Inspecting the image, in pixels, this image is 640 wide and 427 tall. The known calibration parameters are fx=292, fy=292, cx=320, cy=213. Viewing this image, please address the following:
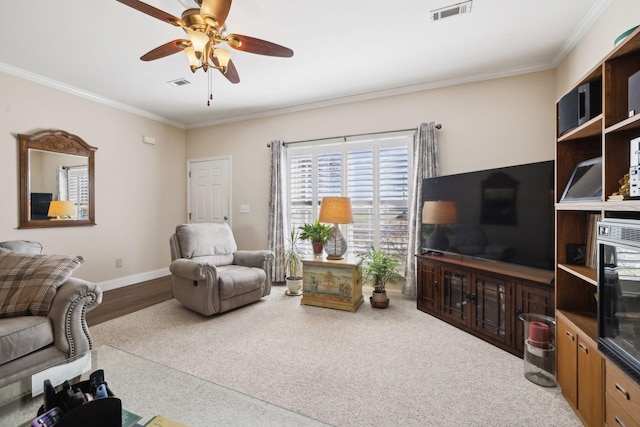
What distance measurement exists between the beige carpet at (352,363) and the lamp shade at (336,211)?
3.38 ft

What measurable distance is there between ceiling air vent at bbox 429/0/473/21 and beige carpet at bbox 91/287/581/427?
2.72m

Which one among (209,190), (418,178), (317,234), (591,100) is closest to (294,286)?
(317,234)

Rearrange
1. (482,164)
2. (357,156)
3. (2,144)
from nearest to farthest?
(2,144), (482,164), (357,156)

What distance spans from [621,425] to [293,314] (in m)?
2.52

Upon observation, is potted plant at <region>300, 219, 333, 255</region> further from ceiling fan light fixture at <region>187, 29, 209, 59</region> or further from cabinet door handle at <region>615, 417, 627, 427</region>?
cabinet door handle at <region>615, 417, 627, 427</region>

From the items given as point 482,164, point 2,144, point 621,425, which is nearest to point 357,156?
point 482,164

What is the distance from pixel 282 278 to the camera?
449 centimetres

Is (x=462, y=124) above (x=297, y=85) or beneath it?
beneath

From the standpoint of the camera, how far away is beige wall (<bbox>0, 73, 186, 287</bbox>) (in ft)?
10.8

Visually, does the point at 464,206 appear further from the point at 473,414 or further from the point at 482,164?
the point at 473,414

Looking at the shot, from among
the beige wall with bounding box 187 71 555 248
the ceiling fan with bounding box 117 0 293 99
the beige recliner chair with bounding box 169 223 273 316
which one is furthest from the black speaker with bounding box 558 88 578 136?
the beige recliner chair with bounding box 169 223 273 316

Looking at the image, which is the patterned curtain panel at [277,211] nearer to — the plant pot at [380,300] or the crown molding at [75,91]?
the plant pot at [380,300]

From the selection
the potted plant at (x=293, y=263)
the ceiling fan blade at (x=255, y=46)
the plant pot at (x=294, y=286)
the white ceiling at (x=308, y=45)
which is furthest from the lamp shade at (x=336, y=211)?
the ceiling fan blade at (x=255, y=46)

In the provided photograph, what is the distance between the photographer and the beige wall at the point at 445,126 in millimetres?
3219
